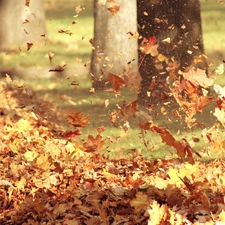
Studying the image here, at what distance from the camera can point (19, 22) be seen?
1372 cm

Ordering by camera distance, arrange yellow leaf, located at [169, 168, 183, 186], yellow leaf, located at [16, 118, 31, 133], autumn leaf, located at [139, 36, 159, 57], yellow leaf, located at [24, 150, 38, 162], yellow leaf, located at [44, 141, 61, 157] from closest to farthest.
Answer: yellow leaf, located at [169, 168, 183, 186], yellow leaf, located at [24, 150, 38, 162], yellow leaf, located at [44, 141, 61, 157], yellow leaf, located at [16, 118, 31, 133], autumn leaf, located at [139, 36, 159, 57]

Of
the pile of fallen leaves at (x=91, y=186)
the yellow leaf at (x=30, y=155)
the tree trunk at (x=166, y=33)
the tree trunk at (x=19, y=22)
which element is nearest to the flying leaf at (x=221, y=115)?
the pile of fallen leaves at (x=91, y=186)

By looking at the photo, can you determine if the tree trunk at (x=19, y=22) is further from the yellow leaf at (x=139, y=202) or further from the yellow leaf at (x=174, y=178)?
the yellow leaf at (x=139, y=202)

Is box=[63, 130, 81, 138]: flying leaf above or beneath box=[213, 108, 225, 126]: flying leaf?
beneath

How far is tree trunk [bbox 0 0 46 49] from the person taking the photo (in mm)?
13375

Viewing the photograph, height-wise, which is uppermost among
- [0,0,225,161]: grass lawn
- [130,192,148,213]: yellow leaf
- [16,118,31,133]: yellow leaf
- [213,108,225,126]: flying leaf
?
[213,108,225,126]: flying leaf

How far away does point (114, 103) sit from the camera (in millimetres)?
9562

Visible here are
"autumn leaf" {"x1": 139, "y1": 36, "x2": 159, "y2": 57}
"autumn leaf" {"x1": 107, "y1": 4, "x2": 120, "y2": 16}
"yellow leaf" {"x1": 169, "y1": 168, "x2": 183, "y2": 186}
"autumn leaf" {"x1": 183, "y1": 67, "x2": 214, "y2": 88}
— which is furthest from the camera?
"autumn leaf" {"x1": 107, "y1": 4, "x2": 120, "y2": 16}

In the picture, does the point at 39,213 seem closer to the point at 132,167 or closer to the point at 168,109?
the point at 132,167

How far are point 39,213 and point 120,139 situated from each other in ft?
9.57

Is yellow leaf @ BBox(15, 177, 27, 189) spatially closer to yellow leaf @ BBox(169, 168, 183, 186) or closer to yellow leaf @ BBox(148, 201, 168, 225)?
yellow leaf @ BBox(169, 168, 183, 186)

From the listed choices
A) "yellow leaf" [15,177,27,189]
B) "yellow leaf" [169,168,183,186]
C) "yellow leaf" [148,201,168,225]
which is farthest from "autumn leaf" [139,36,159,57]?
"yellow leaf" [148,201,168,225]

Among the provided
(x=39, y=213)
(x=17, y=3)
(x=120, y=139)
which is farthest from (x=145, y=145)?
(x=17, y=3)

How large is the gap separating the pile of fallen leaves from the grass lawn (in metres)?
0.59
